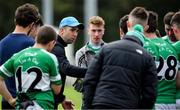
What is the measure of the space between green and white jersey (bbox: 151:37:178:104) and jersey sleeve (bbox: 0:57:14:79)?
1.84 meters

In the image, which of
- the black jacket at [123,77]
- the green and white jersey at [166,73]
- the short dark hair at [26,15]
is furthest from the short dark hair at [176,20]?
the short dark hair at [26,15]

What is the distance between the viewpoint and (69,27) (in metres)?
12.0

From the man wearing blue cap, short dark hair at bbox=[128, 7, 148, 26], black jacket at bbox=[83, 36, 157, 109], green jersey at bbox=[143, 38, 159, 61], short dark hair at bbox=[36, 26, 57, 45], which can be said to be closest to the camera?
black jacket at bbox=[83, 36, 157, 109]

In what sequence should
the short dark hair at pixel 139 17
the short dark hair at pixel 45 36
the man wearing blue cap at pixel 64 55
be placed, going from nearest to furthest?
the short dark hair at pixel 45 36, the short dark hair at pixel 139 17, the man wearing blue cap at pixel 64 55

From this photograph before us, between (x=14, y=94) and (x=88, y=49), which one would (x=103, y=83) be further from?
(x=88, y=49)

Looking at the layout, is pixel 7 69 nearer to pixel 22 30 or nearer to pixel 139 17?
pixel 22 30

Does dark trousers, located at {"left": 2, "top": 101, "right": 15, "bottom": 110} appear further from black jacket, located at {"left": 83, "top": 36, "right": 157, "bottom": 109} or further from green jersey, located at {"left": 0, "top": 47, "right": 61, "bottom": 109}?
black jacket, located at {"left": 83, "top": 36, "right": 157, "bottom": 109}

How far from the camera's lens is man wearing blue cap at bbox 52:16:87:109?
37.7 feet

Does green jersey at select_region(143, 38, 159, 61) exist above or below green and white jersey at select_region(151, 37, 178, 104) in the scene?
above

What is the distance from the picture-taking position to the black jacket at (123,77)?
987 centimetres

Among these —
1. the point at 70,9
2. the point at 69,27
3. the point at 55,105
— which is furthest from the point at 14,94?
the point at 70,9

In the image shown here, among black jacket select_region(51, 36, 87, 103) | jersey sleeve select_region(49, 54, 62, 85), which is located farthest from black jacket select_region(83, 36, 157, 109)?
black jacket select_region(51, 36, 87, 103)

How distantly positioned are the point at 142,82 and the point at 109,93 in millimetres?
385

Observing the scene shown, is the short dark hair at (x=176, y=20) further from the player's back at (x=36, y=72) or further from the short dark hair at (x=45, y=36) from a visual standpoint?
the player's back at (x=36, y=72)
